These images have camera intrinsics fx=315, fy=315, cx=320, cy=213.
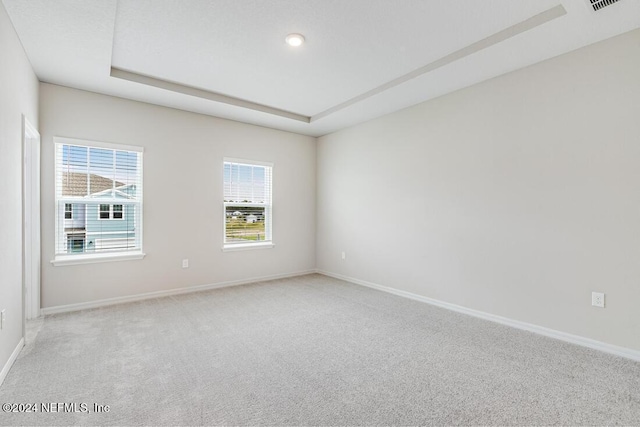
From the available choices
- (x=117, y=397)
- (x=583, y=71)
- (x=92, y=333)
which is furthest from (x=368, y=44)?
(x=92, y=333)

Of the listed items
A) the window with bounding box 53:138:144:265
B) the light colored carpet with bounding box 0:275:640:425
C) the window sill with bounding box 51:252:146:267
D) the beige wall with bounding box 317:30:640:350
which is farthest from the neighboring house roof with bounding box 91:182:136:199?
the beige wall with bounding box 317:30:640:350

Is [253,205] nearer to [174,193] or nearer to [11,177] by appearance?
[174,193]

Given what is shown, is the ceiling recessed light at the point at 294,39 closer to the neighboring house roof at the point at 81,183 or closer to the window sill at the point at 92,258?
the neighboring house roof at the point at 81,183

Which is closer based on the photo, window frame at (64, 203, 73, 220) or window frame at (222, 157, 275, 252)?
window frame at (64, 203, 73, 220)

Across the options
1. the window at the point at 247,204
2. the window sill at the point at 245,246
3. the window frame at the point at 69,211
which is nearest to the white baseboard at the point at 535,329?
the window sill at the point at 245,246

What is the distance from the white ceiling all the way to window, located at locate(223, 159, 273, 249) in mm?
1320

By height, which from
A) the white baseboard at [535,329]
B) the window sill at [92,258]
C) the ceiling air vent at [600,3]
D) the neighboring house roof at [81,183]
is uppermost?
the ceiling air vent at [600,3]

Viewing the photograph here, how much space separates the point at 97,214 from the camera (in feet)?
13.0

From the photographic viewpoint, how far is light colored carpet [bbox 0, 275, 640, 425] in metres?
1.85

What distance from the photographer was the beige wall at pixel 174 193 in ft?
12.0

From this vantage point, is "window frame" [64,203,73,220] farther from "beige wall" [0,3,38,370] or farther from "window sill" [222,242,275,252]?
"window sill" [222,242,275,252]

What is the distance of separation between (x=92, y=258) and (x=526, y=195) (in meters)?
4.95

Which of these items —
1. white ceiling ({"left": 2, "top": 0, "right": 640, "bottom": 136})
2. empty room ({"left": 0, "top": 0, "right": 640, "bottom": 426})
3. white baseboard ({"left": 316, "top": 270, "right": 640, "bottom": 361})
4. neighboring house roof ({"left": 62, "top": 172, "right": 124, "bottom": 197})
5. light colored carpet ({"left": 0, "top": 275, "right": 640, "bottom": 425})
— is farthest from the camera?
neighboring house roof ({"left": 62, "top": 172, "right": 124, "bottom": 197})

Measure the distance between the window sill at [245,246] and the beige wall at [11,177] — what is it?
250 centimetres
